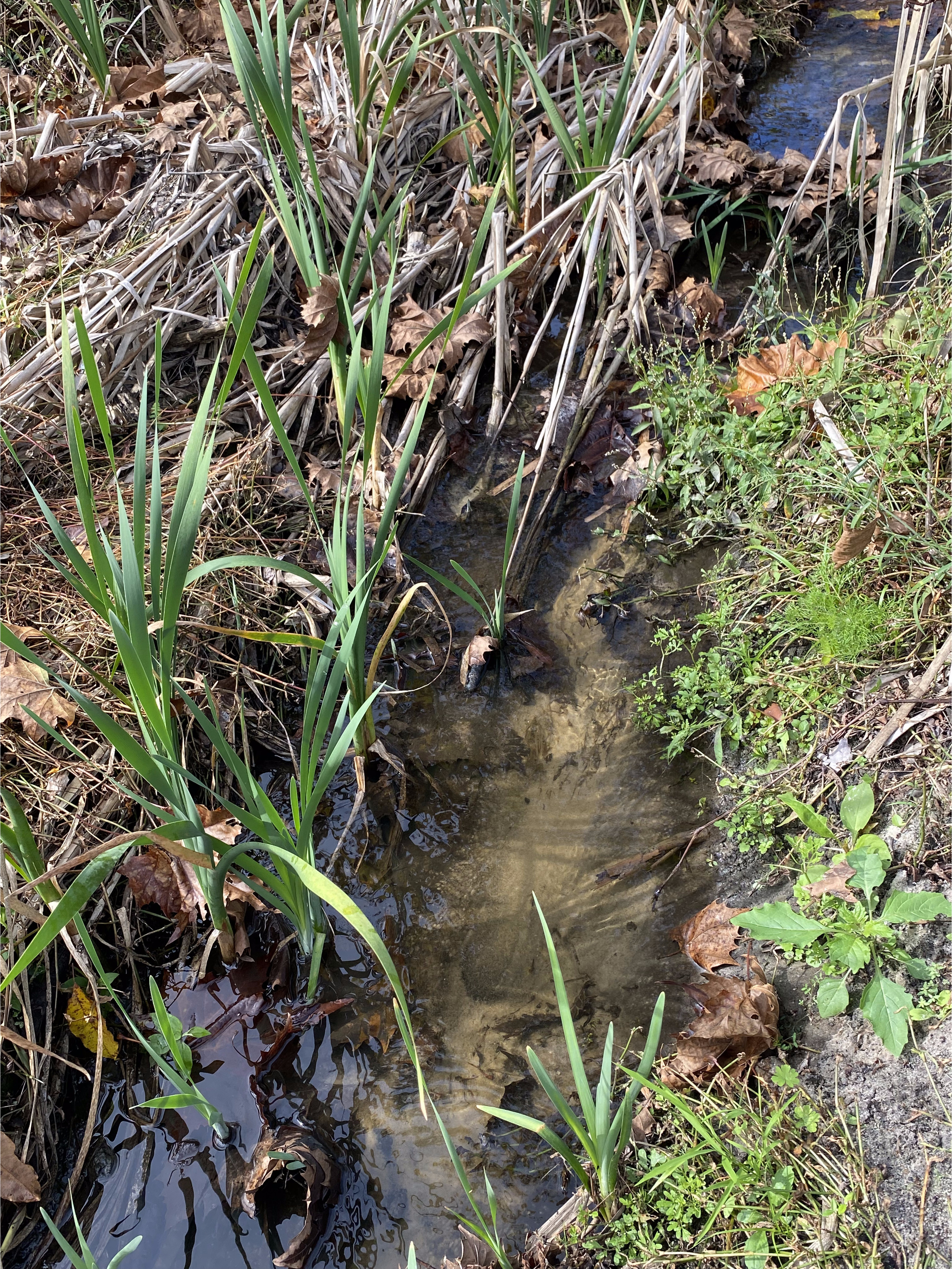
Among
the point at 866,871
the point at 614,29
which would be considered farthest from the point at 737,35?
the point at 866,871

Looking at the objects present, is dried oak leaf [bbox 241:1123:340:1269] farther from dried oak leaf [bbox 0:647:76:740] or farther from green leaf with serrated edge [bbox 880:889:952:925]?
green leaf with serrated edge [bbox 880:889:952:925]

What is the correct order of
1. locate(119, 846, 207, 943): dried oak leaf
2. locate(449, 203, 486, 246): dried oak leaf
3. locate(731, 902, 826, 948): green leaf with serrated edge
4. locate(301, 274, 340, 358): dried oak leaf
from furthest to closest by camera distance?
locate(449, 203, 486, 246): dried oak leaf → locate(301, 274, 340, 358): dried oak leaf → locate(119, 846, 207, 943): dried oak leaf → locate(731, 902, 826, 948): green leaf with serrated edge

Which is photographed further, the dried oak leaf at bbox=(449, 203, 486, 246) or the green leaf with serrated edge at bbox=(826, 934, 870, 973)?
the dried oak leaf at bbox=(449, 203, 486, 246)

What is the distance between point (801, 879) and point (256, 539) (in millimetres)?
1648

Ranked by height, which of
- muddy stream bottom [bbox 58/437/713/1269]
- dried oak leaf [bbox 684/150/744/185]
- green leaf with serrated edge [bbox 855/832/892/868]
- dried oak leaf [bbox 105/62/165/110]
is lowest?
muddy stream bottom [bbox 58/437/713/1269]

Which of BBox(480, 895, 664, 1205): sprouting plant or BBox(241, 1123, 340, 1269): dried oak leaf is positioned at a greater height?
BBox(480, 895, 664, 1205): sprouting plant

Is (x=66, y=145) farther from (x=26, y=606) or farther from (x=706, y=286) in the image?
(x=706, y=286)

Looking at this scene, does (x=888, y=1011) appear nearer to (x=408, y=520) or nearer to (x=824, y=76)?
(x=408, y=520)

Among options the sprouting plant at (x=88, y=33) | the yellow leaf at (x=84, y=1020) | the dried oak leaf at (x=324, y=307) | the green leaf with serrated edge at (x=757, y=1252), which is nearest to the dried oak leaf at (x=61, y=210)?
the sprouting plant at (x=88, y=33)

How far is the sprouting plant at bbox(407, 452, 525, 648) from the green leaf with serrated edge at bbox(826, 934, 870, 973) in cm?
110

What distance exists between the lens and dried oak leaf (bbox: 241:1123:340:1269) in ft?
4.90

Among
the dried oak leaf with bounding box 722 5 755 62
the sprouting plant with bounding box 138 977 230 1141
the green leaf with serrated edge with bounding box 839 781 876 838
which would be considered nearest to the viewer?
the sprouting plant with bounding box 138 977 230 1141

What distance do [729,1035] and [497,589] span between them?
1.36 m

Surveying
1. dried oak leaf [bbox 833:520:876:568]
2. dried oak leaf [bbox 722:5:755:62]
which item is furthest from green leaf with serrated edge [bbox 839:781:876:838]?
dried oak leaf [bbox 722:5:755:62]
